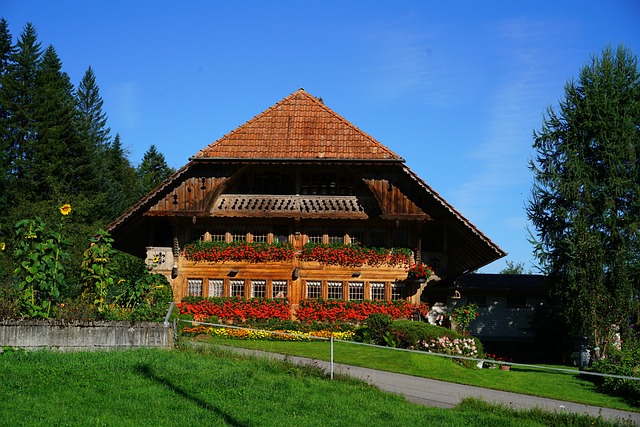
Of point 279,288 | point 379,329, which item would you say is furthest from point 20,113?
point 379,329

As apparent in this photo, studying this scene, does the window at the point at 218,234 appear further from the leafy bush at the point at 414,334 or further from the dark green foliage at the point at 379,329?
the leafy bush at the point at 414,334

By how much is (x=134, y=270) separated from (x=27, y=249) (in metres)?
34.7

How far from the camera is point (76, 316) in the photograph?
1967cm

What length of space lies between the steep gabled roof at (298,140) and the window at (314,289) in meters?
5.39

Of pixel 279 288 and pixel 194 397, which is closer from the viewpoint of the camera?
pixel 194 397

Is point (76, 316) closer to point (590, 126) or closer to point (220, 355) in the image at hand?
point (220, 355)

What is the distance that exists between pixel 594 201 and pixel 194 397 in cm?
2283

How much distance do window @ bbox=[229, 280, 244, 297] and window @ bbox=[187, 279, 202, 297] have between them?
1.34 m

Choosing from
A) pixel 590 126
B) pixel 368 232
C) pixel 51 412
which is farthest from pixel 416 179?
pixel 51 412

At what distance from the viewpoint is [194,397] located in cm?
1473

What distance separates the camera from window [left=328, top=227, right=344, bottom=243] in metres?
Result: 33.7

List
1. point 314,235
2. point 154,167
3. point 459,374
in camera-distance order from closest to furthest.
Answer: point 459,374 < point 314,235 < point 154,167

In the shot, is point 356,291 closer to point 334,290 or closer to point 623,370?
point 334,290

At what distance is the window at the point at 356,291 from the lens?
33344mm
